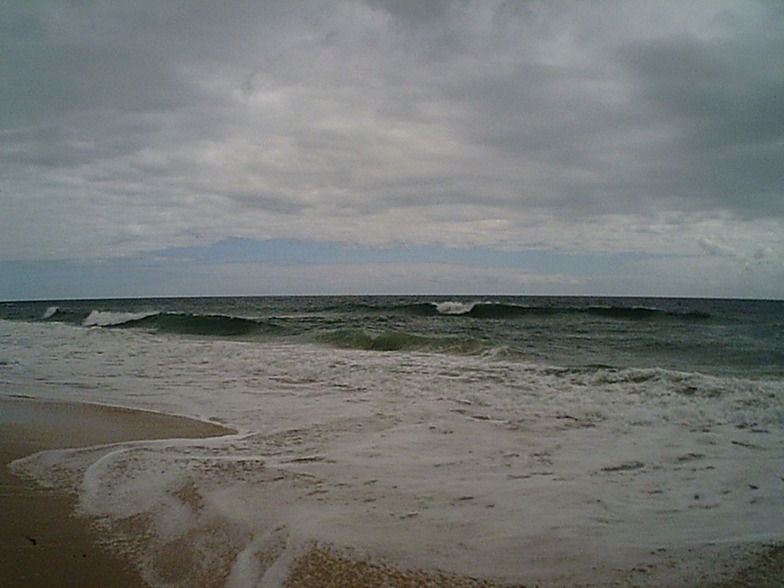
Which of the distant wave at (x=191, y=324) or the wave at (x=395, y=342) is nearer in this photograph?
the wave at (x=395, y=342)

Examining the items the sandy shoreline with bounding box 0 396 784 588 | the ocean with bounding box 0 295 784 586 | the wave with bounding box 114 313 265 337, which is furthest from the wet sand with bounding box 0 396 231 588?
the wave with bounding box 114 313 265 337

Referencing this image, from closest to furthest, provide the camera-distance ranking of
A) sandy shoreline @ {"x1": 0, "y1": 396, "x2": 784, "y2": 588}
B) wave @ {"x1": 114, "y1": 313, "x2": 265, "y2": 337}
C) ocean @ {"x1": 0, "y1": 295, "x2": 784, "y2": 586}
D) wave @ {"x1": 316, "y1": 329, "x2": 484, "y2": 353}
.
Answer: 1. sandy shoreline @ {"x1": 0, "y1": 396, "x2": 784, "y2": 588}
2. ocean @ {"x1": 0, "y1": 295, "x2": 784, "y2": 586}
3. wave @ {"x1": 316, "y1": 329, "x2": 484, "y2": 353}
4. wave @ {"x1": 114, "y1": 313, "x2": 265, "y2": 337}

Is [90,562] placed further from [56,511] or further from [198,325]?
[198,325]

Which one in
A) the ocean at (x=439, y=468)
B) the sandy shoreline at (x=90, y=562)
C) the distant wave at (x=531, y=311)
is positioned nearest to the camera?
the sandy shoreline at (x=90, y=562)

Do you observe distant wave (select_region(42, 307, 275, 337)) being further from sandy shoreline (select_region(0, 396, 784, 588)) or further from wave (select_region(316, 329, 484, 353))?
sandy shoreline (select_region(0, 396, 784, 588))

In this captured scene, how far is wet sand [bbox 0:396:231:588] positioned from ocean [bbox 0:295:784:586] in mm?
163

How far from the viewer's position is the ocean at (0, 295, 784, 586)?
9.79 feet

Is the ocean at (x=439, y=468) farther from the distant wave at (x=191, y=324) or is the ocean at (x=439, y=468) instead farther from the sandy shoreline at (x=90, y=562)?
the distant wave at (x=191, y=324)

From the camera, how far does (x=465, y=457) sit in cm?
462

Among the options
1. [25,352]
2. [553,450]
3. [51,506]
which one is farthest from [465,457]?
[25,352]

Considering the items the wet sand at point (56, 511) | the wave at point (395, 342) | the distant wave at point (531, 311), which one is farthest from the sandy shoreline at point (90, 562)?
the distant wave at point (531, 311)

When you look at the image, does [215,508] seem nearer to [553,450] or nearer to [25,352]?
[553,450]

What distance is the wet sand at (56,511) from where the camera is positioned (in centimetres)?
265

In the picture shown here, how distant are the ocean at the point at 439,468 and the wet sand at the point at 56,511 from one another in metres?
0.16
